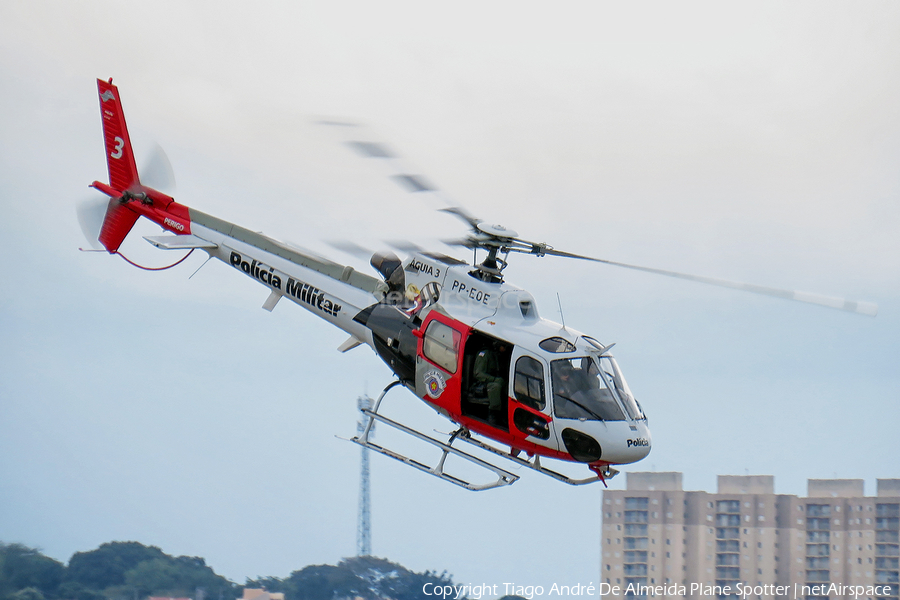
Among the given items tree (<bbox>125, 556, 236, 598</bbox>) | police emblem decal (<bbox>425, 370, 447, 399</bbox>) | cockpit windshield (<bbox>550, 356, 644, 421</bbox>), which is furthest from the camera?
tree (<bbox>125, 556, 236, 598</bbox>)

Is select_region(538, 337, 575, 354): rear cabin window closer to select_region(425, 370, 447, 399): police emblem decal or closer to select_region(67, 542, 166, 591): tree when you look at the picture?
select_region(425, 370, 447, 399): police emblem decal

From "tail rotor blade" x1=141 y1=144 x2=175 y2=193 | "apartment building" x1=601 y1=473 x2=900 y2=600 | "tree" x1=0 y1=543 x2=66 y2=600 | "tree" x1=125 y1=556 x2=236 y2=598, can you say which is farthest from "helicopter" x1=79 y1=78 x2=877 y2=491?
"apartment building" x1=601 y1=473 x2=900 y2=600

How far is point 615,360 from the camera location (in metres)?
11.8

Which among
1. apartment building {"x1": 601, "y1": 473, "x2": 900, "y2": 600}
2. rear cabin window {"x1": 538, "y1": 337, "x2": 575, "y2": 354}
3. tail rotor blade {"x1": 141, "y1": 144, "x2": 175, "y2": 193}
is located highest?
tail rotor blade {"x1": 141, "y1": 144, "x2": 175, "y2": 193}

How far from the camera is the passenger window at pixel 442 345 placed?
12.0 metres

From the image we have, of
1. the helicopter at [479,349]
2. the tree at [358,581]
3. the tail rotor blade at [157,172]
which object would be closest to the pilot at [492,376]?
the helicopter at [479,349]

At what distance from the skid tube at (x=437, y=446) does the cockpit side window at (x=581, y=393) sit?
54.6 inches

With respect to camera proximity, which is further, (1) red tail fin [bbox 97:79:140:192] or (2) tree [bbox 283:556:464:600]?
(2) tree [bbox 283:556:464:600]

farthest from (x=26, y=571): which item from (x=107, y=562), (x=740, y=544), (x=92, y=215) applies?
(x=740, y=544)

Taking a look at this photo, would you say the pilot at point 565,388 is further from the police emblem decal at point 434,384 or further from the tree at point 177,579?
the tree at point 177,579

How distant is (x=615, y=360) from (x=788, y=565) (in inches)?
1518

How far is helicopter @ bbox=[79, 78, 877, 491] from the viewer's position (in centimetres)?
1130

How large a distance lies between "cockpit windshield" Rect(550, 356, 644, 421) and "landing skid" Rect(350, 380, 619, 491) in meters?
0.84

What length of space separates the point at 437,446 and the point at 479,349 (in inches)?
59.8
